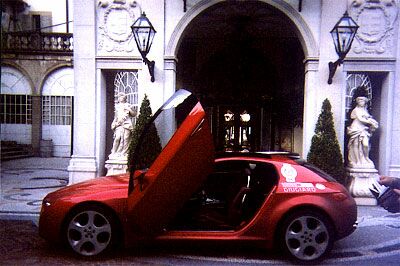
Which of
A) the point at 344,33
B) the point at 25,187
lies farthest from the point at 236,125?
the point at 25,187

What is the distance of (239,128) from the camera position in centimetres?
1333

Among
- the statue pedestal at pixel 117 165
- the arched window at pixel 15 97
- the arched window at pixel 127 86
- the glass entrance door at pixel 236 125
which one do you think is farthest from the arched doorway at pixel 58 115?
the statue pedestal at pixel 117 165

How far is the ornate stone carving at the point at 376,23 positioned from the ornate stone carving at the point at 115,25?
5201 millimetres


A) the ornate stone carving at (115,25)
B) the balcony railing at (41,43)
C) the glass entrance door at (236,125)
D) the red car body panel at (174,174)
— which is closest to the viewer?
the red car body panel at (174,174)

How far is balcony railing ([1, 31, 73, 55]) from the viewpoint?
67.6ft

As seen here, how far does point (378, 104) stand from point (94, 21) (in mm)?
7082

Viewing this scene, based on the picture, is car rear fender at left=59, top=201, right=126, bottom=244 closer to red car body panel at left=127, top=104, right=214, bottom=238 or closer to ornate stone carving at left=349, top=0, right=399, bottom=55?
→ red car body panel at left=127, top=104, right=214, bottom=238

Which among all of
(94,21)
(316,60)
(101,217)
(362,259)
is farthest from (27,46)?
(362,259)

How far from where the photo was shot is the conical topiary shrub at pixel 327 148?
816cm

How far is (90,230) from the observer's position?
4559mm

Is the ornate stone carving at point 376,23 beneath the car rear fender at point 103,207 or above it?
above

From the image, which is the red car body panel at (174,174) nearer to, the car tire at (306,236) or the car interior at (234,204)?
the car interior at (234,204)

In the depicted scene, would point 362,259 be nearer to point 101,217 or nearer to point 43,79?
point 101,217

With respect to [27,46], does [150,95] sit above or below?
below
